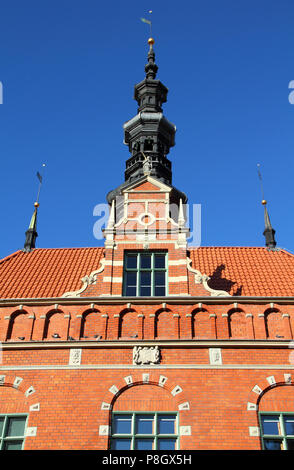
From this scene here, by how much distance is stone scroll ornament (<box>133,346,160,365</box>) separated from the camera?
45.9ft

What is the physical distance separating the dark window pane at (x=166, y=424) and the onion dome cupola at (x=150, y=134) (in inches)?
470

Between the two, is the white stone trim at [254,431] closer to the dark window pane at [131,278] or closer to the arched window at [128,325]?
the arched window at [128,325]

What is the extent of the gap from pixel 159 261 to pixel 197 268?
9.17 feet

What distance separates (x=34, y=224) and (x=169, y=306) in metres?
10.1

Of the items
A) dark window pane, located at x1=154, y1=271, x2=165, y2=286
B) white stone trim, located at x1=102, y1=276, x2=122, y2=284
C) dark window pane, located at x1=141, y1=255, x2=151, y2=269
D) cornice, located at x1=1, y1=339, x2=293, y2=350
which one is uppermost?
dark window pane, located at x1=141, y1=255, x2=151, y2=269

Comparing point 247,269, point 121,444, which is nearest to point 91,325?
point 121,444

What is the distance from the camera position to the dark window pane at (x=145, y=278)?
15820 millimetres

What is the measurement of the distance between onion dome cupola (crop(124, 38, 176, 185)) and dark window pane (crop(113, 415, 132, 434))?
11.9 meters

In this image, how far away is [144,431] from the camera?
1308 cm

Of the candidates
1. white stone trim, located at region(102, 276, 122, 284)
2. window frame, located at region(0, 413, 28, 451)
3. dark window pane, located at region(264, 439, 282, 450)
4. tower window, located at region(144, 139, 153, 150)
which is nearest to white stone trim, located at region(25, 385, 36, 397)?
window frame, located at region(0, 413, 28, 451)

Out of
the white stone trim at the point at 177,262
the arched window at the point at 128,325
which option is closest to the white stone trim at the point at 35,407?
the arched window at the point at 128,325

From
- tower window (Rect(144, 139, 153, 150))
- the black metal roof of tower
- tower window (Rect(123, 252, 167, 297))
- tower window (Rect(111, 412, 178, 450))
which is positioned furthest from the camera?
tower window (Rect(144, 139, 153, 150))

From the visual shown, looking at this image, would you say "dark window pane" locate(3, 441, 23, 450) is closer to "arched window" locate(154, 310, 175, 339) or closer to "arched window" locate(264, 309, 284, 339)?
"arched window" locate(154, 310, 175, 339)

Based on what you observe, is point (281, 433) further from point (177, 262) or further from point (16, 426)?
point (16, 426)
